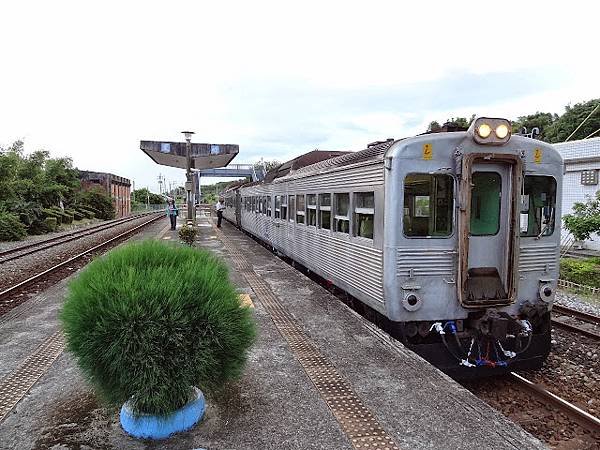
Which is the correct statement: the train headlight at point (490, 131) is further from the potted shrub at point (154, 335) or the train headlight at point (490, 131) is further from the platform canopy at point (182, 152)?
the platform canopy at point (182, 152)

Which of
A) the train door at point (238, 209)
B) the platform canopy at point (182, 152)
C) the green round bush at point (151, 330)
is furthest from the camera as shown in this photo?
the train door at point (238, 209)

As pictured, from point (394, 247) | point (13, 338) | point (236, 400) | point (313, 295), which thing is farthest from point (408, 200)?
point (13, 338)

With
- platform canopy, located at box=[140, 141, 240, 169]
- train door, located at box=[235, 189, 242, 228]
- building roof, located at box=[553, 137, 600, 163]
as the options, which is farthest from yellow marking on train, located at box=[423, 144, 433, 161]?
train door, located at box=[235, 189, 242, 228]

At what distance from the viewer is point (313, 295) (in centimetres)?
768

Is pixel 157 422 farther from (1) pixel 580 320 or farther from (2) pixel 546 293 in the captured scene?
(1) pixel 580 320

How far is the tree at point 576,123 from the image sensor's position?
3284 cm

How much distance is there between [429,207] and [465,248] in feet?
1.94

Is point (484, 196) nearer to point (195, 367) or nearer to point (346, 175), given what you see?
point (346, 175)

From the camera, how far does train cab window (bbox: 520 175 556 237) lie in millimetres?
5301

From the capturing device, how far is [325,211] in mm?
7430

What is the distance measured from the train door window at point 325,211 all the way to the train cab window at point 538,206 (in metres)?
2.89

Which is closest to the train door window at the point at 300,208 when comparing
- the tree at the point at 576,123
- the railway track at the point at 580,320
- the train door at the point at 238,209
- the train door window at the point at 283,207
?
the train door window at the point at 283,207

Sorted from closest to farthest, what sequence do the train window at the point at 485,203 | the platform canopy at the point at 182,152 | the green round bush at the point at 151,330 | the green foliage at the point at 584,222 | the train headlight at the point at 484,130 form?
the green round bush at the point at 151,330
the train headlight at the point at 484,130
the train window at the point at 485,203
the green foliage at the point at 584,222
the platform canopy at the point at 182,152

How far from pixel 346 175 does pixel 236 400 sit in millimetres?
3535
